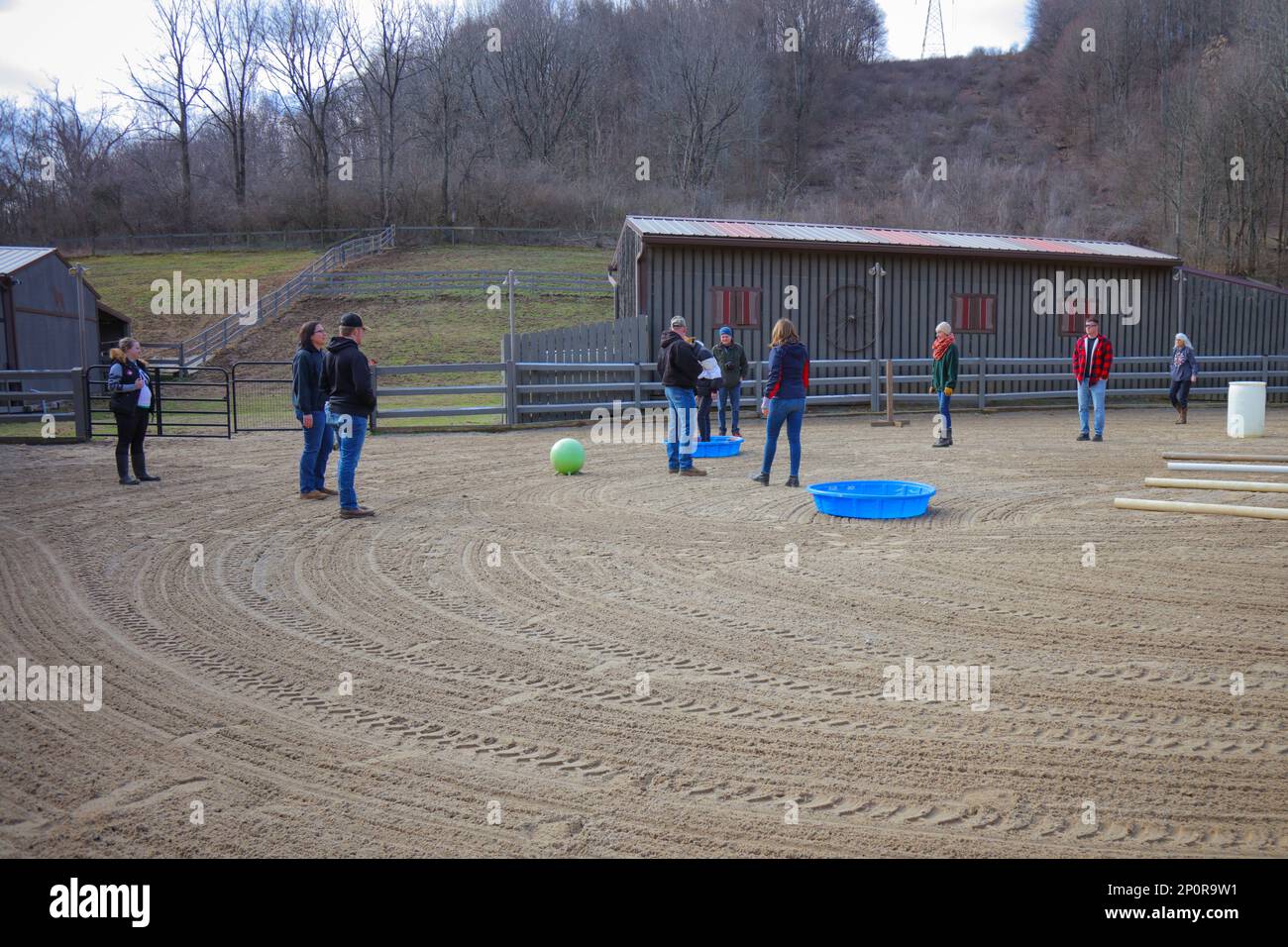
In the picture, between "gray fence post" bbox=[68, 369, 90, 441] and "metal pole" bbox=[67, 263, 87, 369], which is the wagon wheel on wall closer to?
"gray fence post" bbox=[68, 369, 90, 441]

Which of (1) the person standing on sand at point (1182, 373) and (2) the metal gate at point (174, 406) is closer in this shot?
(2) the metal gate at point (174, 406)

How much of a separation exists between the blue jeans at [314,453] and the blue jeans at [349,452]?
3.50 feet

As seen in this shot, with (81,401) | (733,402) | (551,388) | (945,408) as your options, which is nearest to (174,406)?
(81,401)

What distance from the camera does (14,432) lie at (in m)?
18.6

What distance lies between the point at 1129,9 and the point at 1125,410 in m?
51.9

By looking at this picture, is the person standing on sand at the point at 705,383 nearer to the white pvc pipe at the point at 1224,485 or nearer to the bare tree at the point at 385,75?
the white pvc pipe at the point at 1224,485

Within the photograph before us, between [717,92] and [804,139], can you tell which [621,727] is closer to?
[717,92]

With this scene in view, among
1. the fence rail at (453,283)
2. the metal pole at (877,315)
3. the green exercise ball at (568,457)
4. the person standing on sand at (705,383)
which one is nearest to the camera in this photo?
the green exercise ball at (568,457)

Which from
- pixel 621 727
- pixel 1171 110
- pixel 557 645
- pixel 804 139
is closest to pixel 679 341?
pixel 557 645

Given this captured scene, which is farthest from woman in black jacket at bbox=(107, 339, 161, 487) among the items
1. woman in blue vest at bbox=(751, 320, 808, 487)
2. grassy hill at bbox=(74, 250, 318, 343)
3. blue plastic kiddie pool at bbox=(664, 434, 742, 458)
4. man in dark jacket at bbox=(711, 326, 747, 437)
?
grassy hill at bbox=(74, 250, 318, 343)

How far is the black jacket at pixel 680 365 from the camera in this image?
36.7 feet

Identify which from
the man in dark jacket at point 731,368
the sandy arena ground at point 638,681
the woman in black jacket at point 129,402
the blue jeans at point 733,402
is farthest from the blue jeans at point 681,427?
the woman in black jacket at point 129,402

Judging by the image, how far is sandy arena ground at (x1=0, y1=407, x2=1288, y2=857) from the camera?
3.40 m

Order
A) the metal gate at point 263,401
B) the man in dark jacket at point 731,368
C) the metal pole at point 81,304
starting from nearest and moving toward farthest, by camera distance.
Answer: the man in dark jacket at point 731,368, the metal gate at point 263,401, the metal pole at point 81,304
